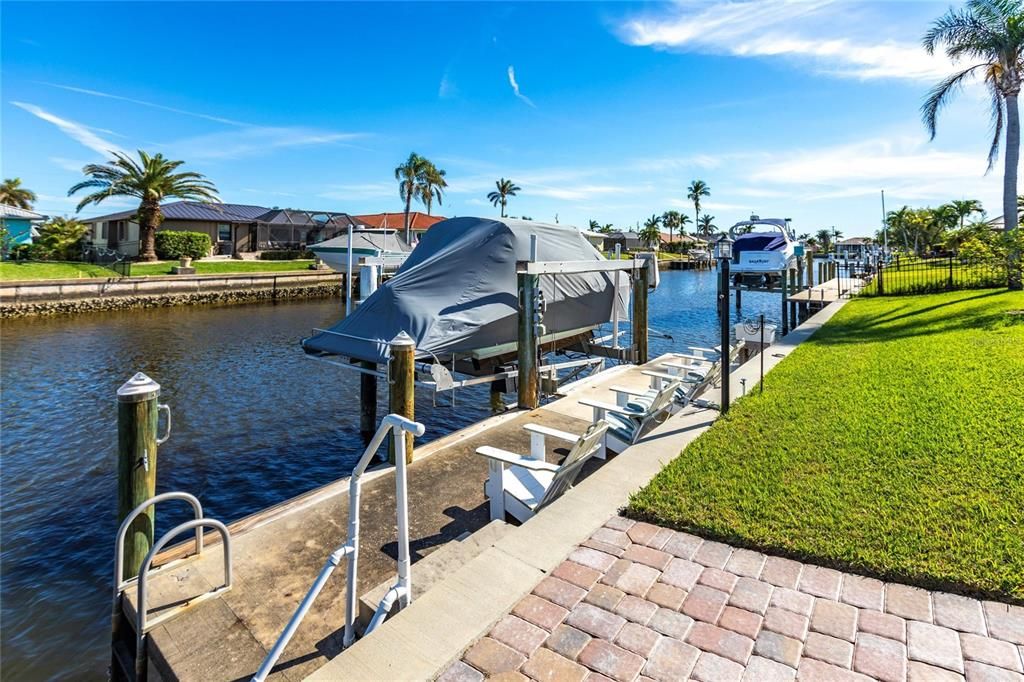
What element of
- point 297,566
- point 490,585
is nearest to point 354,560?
point 490,585

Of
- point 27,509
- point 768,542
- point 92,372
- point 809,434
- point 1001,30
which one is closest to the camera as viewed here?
point 768,542

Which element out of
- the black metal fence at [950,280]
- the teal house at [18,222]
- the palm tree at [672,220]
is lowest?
the black metal fence at [950,280]

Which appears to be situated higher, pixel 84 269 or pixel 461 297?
pixel 84 269

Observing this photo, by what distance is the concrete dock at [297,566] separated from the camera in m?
3.82

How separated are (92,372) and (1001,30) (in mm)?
34255

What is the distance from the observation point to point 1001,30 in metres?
20.2

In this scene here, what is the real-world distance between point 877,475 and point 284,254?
163ft

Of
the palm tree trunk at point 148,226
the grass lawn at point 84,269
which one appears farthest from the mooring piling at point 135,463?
the palm tree trunk at point 148,226

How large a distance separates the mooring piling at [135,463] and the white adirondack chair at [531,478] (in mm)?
3018

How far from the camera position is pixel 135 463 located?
471 cm

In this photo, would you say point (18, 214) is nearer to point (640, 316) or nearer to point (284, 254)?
point (284, 254)

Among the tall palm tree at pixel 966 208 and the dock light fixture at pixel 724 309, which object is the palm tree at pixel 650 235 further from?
the dock light fixture at pixel 724 309

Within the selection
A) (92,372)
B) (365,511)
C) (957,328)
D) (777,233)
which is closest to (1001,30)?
(777,233)

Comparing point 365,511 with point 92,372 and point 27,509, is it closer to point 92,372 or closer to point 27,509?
point 27,509
